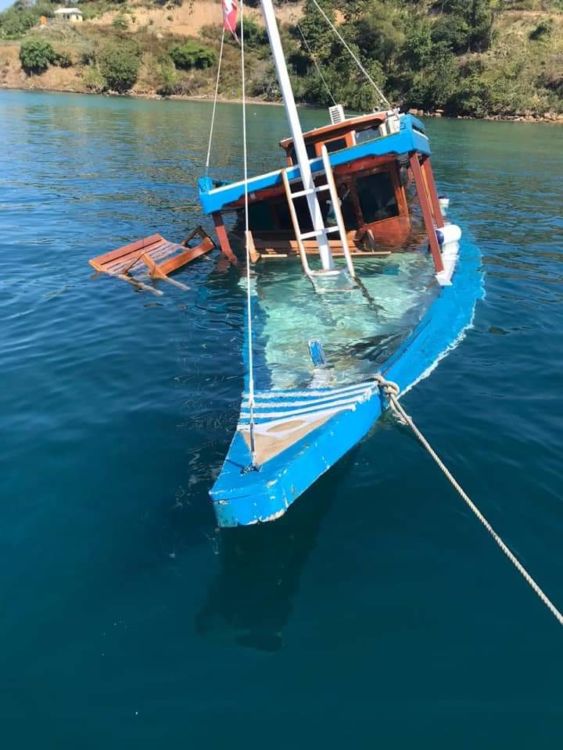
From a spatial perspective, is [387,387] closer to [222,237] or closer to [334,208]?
[334,208]

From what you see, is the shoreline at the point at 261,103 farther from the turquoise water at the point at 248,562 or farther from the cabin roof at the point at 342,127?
the turquoise water at the point at 248,562

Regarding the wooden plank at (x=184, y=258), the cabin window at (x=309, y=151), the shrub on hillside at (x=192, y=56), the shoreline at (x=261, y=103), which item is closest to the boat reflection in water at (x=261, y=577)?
the wooden plank at (x=184, y=258)

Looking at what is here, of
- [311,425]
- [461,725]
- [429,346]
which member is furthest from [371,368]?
[461,725]

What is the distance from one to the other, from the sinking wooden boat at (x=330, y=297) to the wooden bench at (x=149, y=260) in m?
1.26

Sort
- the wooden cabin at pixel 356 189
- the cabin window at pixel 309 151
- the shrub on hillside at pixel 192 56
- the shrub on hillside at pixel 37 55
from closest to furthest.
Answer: the wooden cabin at pixel 356 189 < the cabin window at pixel 309 151 < the shrub on hillside at pixel 37 55 < the shrub on hillside at pixel 192 56

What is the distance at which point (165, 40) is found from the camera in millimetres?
103438

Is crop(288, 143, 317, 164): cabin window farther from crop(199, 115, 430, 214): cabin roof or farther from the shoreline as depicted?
the shoreline

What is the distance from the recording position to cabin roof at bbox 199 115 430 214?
42.1ft

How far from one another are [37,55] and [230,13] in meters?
102

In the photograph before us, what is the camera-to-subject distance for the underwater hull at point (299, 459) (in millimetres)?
5070

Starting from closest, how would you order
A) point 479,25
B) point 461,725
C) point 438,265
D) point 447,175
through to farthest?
point 461,725, point 438,265, point 447,175, point 479,25

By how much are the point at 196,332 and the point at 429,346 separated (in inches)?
183

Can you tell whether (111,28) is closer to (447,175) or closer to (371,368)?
(447,175)

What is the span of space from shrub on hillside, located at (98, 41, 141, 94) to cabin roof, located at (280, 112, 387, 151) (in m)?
92.8
